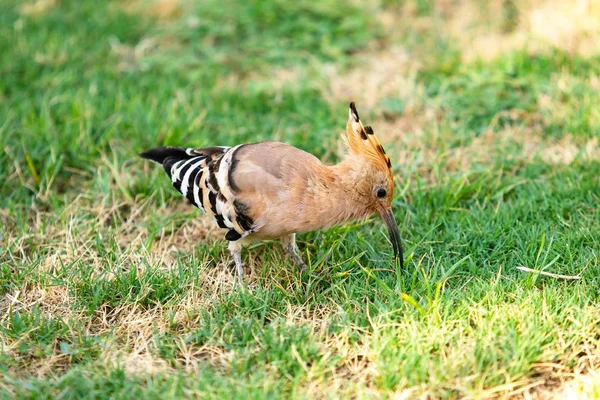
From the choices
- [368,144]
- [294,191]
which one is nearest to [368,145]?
[368,144]

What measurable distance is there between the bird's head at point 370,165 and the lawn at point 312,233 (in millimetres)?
317

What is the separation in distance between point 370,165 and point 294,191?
386 mm

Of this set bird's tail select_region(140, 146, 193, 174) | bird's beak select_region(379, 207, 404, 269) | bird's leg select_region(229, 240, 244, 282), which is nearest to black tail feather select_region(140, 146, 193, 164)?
bird's tail select_region(140, 146, 193, 174)

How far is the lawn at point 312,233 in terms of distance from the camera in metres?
2.83

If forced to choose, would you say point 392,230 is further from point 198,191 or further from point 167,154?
point 167,154

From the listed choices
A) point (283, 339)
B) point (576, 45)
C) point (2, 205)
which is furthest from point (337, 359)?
point (576, 45)

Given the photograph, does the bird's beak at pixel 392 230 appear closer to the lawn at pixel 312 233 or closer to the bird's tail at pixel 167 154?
the lawn at pixel 312 233

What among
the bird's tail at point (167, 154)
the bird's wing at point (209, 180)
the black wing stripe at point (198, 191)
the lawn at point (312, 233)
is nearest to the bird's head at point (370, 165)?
the lawn at point (312, 233)

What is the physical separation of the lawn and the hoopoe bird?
236 mm

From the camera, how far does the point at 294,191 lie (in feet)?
10.8

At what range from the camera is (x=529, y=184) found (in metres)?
4.05

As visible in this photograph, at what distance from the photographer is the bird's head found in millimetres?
3324

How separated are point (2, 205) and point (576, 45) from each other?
4128 mm

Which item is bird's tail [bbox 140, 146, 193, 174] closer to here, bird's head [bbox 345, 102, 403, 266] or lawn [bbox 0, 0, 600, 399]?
lawn [bbox 0, 0, 600, 399]
